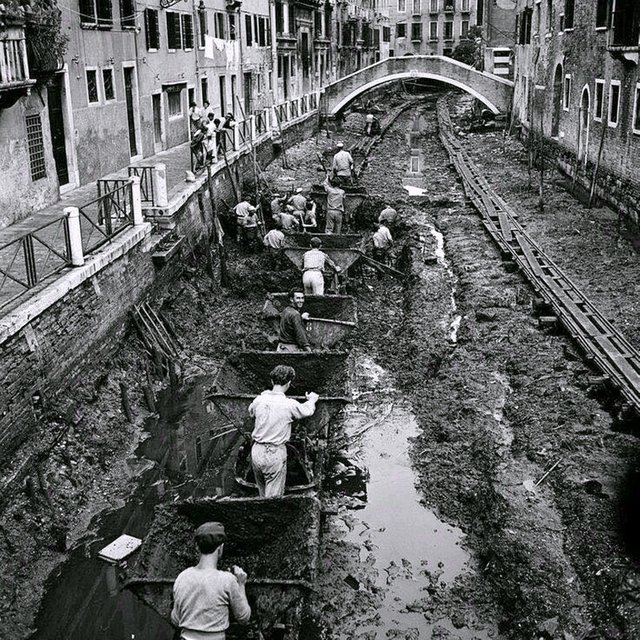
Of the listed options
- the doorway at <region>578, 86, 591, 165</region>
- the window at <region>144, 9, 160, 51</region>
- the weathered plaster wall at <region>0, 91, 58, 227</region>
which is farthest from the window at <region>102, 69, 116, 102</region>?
the doorway at <region>578, 86, 591, 165</region>

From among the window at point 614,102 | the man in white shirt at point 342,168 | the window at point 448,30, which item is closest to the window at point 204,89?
the man in white shirt at point 342,168

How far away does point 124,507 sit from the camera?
9719mm

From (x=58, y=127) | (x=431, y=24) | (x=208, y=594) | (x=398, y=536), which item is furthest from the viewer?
(x=431, y=24)

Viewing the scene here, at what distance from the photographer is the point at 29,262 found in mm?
10578

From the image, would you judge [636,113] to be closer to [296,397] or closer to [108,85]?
[108,85]

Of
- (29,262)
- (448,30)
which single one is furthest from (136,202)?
(448,30)

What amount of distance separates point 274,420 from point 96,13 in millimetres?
15131

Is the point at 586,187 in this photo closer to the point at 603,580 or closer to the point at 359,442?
the point at 359,442

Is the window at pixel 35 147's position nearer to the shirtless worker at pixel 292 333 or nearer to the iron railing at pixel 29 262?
the iron railing at pixel 29 262

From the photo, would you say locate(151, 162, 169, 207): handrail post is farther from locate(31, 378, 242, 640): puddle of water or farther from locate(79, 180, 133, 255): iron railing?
locate(31, 378, 242, 640): puddle of water

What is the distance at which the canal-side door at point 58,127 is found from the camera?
17.8 meters

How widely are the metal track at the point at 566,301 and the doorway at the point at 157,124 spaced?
10.1 m

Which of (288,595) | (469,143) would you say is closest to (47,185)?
(288,595)

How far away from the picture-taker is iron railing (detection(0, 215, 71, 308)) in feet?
33.5
